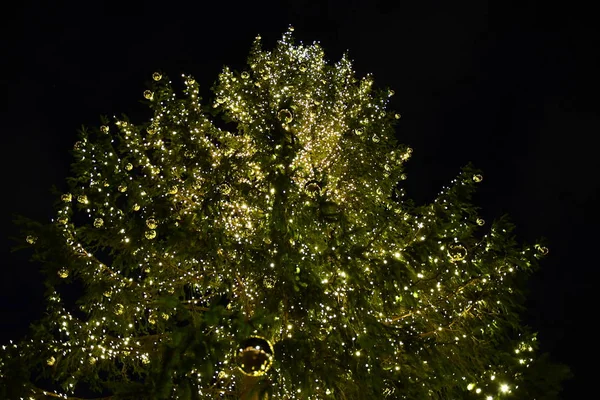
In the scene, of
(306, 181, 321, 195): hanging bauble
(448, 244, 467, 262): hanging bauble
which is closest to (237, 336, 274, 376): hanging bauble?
(306, 181, 321, 195): hanging bauble

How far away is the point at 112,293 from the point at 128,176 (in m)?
1.27

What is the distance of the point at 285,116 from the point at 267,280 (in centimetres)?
173

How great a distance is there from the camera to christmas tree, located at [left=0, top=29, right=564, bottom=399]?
129 inches

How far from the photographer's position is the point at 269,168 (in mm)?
4152

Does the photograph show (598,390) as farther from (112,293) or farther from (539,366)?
(112,293)

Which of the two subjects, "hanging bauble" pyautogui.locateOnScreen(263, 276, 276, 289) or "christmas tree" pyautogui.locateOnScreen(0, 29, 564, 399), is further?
"hanging bauble" pyautogui.locateOnScreen(263, 276, 276, 289)

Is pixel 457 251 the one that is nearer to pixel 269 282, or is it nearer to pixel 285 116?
pixel 269 282

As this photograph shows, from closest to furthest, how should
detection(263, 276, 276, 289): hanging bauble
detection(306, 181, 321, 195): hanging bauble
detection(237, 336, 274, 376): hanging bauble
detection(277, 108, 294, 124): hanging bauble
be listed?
detection(237, 336, 274, 376): hanging bauble < detection(263, 276, 276, 289): hanging bauble < detection(306, 181, 321, 195): hanging bauble < detection(277, 108, 294, 124): hanging bauble

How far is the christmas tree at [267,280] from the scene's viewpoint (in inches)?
129

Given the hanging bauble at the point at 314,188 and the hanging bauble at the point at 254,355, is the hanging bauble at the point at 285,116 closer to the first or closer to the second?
the hanging bauble at the point at 314,188

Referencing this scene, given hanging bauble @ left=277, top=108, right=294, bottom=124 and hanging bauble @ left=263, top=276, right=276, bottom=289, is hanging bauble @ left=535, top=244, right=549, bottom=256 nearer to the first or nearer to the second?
hanging bauble @ left=263, top=276, right=276, bottom=289

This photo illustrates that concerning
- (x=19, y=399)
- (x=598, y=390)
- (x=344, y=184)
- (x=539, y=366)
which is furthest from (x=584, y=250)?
(x=19, y=399)

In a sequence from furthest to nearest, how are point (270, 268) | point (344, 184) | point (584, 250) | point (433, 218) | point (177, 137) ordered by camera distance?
point (584, 250) < point (344, 184) < point (177, 137) < point (433, 218) < point (270, 268)

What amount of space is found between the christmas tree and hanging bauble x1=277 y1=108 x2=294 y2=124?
0.16 feet
